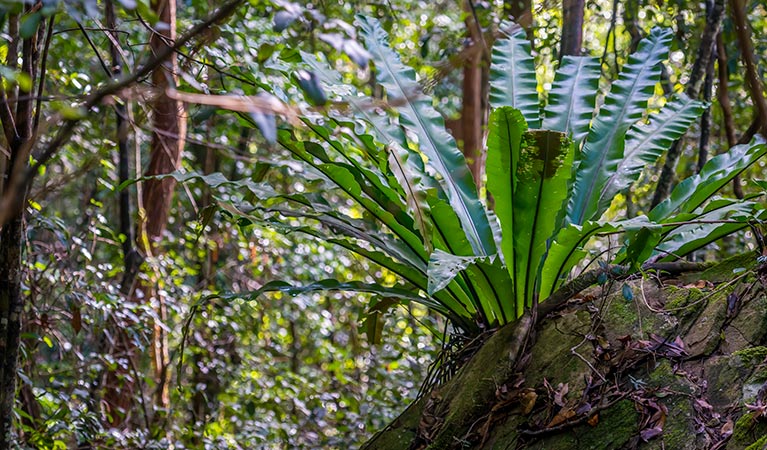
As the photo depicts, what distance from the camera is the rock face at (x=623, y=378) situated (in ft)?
6.56

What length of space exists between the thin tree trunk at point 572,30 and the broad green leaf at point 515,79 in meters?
0.40

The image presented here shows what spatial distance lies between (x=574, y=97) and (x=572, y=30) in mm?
752

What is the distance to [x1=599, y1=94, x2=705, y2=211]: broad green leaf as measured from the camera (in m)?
3.03

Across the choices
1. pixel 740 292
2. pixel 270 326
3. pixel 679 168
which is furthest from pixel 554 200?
pixel 270 326

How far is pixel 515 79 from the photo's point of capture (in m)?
3.29

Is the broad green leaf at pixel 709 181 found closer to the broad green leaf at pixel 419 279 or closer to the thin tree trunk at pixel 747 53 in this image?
the broad green leaf at pixel 419 279

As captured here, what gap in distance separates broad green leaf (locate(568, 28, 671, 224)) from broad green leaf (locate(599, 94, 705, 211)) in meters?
0.06

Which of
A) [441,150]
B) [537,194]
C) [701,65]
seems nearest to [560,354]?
[537,194]

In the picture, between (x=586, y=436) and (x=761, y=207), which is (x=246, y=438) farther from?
(x=761, y=207)

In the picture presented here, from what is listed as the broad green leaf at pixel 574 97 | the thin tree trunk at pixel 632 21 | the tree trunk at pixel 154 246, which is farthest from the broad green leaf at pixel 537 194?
the thin tree trunk at pixel 632 21

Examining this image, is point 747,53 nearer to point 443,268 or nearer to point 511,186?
point 443,268

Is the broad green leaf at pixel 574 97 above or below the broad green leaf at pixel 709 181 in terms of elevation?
above

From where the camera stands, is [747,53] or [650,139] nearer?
[747,53]

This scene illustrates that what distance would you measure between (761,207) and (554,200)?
2.14ft
